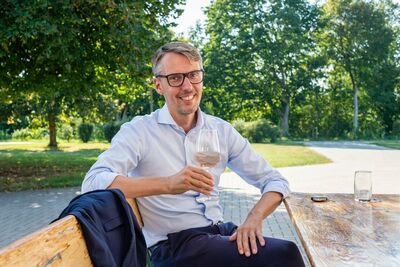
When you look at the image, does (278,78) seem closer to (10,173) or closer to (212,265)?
(10,173)

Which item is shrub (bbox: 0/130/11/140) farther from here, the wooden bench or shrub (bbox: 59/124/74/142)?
the wooden bench

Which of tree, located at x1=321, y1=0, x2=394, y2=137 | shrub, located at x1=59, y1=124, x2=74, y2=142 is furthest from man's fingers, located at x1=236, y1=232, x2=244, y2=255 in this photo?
tree, located at x1=321, y1=0, x2=394, y2=137

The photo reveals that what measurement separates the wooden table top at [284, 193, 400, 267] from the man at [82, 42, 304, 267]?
0.19 metres

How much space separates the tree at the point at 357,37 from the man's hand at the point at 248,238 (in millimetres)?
46770

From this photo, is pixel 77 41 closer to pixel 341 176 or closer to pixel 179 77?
pixel 341 176

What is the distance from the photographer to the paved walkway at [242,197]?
26.9ft

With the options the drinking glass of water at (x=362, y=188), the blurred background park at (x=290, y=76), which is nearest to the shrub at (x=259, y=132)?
the blurred background park at (x=290, y=76)

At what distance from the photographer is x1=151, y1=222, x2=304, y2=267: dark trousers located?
105 inches

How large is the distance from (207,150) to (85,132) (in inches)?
1652

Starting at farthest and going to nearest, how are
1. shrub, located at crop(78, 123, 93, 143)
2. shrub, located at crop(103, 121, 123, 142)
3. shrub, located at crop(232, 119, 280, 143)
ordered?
shrub, located at crop(78, 123, 93, 143) < shrub, located at crop(103, 121, 123, 142) < shrub, located at crop(232, 119, 280, 143)

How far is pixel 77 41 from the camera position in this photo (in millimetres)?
12508

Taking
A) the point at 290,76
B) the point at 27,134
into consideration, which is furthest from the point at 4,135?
the point at 290,76

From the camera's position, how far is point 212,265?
2.79 m

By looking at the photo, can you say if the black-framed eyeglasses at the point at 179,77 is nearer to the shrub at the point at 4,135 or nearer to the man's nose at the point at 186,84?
the man's nose at the point at 186,84
